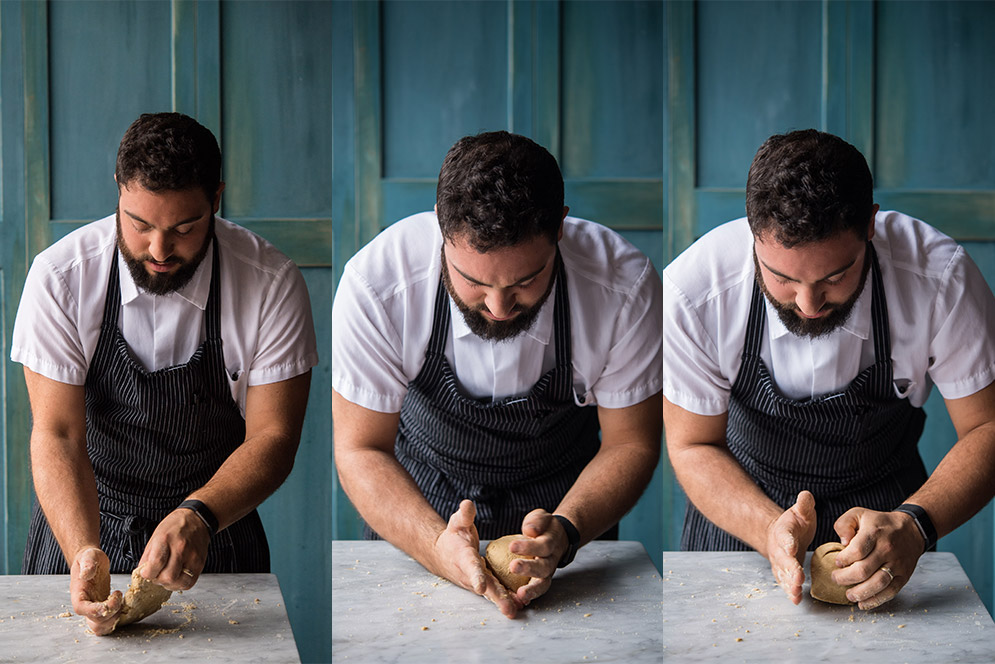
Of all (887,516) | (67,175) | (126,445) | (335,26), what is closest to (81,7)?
(67,175)

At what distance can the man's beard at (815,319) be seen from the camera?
1225 millimetres

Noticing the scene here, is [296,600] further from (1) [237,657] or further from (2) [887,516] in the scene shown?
(2) [887,516]

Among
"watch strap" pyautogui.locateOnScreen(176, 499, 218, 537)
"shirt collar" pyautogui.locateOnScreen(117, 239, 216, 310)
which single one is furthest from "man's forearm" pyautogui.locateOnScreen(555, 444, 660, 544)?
"shirt collar" pyautogui.locateOnScreen(117, 239, 216, 310)

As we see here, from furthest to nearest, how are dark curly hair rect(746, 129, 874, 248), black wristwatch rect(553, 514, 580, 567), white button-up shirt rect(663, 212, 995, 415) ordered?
black wristwatch rect(553, 514, 580, 567) < white button-up shirt rect(663, 212, 995, 415) < dark curly hair rect(746, 129, 874, 248)

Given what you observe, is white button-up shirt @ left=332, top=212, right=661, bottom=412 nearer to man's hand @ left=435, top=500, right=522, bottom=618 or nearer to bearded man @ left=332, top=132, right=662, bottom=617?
bearded man @ left=332, top=132, right=662, bottom=617

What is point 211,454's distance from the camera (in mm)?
1377

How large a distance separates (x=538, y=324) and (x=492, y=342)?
9 centimetres

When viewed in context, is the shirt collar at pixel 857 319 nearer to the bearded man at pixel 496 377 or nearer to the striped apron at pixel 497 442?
the bearded man at pixel 496 377

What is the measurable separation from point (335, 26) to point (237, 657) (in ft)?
3.14

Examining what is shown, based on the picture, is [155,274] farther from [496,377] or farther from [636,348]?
[636,348]

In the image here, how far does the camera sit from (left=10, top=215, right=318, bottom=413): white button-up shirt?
131 centimetres

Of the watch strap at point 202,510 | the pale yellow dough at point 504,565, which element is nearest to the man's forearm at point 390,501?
the pale yellow dough at point 504,565

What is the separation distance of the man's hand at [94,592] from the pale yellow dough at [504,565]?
532 millimetres

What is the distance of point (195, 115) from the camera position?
4.42 ft
